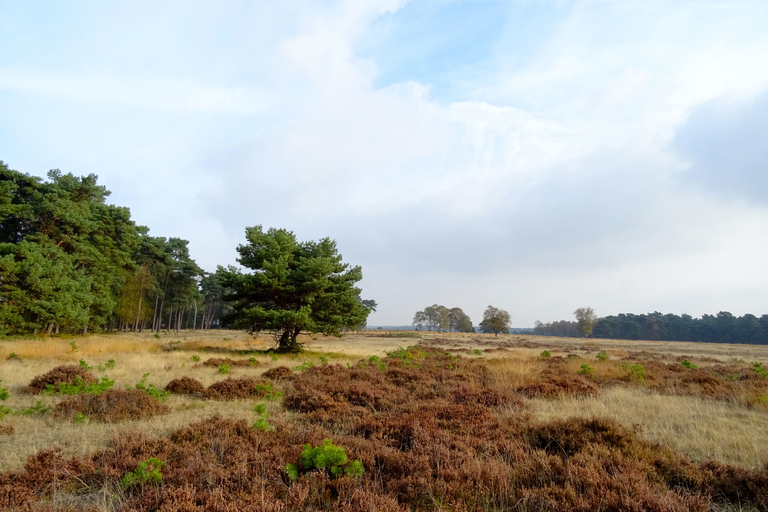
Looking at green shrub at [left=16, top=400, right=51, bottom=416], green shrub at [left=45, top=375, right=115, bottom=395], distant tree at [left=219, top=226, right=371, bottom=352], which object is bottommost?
green shrub at [left=16, top=400, right=51, bottom=416]

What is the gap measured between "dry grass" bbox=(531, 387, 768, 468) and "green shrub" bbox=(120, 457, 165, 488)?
6462 millimetres

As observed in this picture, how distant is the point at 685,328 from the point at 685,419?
5221 inches

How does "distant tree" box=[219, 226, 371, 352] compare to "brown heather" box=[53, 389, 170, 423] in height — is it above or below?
above

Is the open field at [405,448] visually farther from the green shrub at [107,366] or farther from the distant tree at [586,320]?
the distant tree at [586,320]

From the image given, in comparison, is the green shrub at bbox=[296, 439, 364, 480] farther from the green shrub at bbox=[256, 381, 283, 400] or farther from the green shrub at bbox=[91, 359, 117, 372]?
the green shrub at bbox=[91, 359, 117, 372]

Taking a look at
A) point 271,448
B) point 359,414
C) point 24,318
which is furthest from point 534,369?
point 24,318

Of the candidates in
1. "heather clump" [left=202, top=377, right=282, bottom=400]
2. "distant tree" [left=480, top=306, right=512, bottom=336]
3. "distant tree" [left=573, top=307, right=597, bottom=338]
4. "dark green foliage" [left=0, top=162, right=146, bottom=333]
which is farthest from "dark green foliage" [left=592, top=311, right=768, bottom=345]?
"heather clump" [left=202, top=377, right=282, bottom=400]

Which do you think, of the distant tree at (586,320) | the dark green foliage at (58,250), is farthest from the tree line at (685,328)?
the dark green foliage at (58,250)

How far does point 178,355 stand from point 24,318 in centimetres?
1292

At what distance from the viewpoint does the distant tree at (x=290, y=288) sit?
18.9 m

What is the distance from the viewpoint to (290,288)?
757 inches

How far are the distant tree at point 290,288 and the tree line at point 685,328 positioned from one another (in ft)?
317

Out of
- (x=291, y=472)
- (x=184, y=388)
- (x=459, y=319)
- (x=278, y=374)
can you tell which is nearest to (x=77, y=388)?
(x=184, y=388)

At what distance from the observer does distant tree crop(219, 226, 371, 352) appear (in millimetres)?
18891
